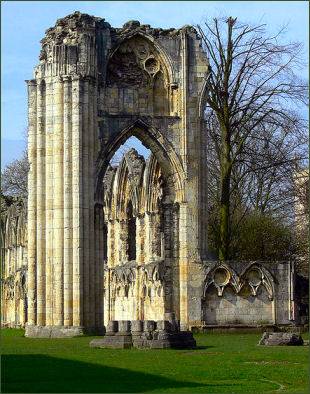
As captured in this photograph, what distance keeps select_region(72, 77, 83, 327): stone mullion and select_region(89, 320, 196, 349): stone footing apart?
6166 mm

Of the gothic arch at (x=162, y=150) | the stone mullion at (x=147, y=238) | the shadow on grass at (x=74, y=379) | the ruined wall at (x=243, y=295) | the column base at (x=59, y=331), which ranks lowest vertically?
the shadow on grass at (x=74, y=379)

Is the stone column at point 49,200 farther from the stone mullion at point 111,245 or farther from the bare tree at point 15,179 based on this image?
the bare tree at point 15,179

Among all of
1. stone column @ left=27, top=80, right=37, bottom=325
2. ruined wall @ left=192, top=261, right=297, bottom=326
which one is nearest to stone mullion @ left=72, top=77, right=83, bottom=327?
stone column @ left=27, top=80, right=37, bottom=325

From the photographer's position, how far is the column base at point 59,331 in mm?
32219

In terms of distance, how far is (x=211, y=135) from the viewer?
140 ft

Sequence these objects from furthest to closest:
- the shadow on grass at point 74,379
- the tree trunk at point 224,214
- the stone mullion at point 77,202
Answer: the tree trunk at point 224,214 < the stone mullion at point 77,202 < the shadow on grass at point 74,379

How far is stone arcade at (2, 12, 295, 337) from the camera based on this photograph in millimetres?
32875

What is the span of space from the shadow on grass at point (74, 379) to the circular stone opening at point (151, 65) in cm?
1578

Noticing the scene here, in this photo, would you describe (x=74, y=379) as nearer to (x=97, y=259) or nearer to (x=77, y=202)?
(x=77, y=202)

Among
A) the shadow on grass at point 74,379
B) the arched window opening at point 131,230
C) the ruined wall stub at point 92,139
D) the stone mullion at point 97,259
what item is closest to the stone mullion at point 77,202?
the ruined wall stub at point 92,139

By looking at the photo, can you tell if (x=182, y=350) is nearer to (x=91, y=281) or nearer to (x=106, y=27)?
(x=91, y=281)

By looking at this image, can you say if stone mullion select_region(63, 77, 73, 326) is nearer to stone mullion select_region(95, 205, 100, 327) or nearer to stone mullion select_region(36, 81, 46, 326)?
stone mullion select_region(36, 81, 46, 326)

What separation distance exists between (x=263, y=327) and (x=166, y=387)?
17.3 metres

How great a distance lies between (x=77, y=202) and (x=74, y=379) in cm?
1516
